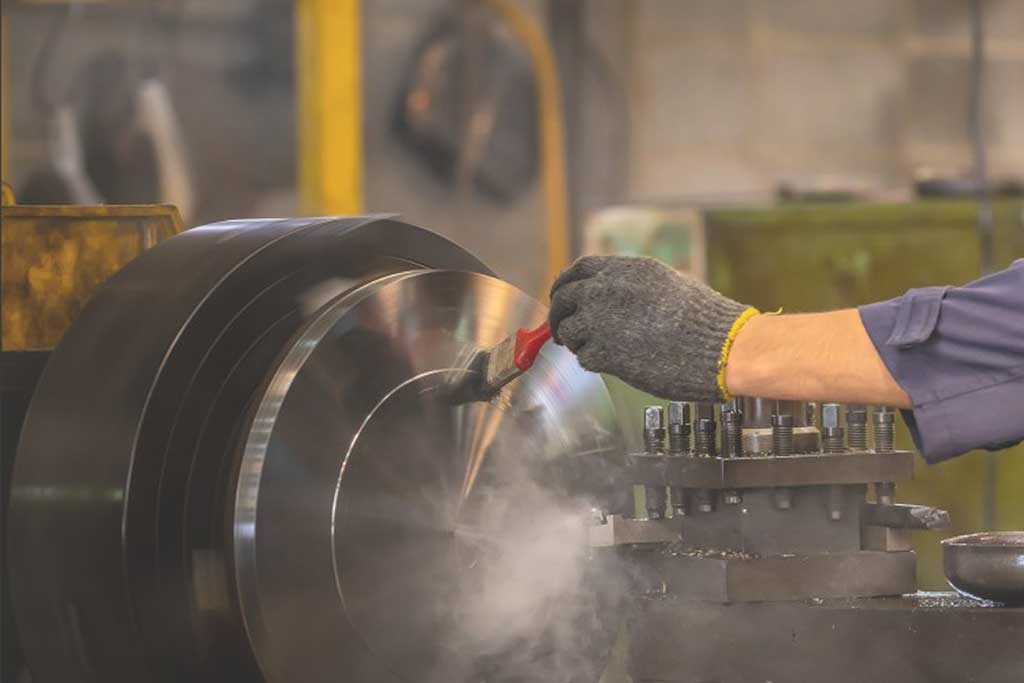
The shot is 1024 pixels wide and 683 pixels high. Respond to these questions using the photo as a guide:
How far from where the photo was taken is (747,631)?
152 centimetres

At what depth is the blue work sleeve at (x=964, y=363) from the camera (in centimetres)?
131

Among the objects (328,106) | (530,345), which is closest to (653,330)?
(530,345)

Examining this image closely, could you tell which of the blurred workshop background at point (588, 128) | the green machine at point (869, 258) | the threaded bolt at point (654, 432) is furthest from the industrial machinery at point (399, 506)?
the green machine at point (869, 258)

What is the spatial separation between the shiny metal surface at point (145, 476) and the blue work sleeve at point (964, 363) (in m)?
0.60

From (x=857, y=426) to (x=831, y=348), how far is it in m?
0.30

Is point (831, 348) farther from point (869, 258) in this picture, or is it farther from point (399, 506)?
point (869, 258)

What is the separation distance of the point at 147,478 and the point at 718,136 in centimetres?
357

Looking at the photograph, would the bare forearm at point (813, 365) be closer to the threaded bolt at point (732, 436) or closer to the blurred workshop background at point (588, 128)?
the threaded bolt at point (732, 436)

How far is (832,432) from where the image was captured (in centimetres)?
160

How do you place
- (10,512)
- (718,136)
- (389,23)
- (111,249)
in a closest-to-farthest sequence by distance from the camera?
(10,512) → (111,249) → (389,23) → (718,136)

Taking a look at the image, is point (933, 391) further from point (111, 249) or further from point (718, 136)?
point (718, 136)

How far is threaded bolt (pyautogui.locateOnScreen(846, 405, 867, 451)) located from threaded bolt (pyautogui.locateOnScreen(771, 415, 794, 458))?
3.6 inches

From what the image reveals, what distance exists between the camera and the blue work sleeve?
1.31 metres

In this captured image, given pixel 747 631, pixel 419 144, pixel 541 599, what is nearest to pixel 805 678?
pixel 747 631
